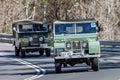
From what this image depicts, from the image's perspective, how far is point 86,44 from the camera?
21.2m

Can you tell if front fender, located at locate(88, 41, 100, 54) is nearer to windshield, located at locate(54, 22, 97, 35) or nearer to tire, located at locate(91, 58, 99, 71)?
tire, located at locate(91, 58, 99, 71)

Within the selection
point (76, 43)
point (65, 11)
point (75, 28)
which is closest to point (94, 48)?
point (76, 43)

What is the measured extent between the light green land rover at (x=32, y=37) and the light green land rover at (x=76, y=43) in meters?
9.02

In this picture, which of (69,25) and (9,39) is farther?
(9,39)

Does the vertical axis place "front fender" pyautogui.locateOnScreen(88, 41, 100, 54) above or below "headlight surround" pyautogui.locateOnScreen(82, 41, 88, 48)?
below

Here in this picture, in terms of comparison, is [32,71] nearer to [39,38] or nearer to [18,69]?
[18,69]

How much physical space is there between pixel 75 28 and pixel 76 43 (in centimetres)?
126

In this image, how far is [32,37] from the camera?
31703mm

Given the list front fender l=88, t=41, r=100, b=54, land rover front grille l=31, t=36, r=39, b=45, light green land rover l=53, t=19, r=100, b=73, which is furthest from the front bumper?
land rover front grille l=31, t=36, r=39, b=45

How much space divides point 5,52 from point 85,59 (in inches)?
611

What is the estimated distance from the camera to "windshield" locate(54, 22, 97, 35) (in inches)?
870

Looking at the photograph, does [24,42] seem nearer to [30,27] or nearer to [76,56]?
[30,27]

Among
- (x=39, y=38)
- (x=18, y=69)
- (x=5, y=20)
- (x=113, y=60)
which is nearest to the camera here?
(x=18, y=69)

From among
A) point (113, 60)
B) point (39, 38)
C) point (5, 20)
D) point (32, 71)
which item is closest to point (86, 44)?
point (32, 71)
